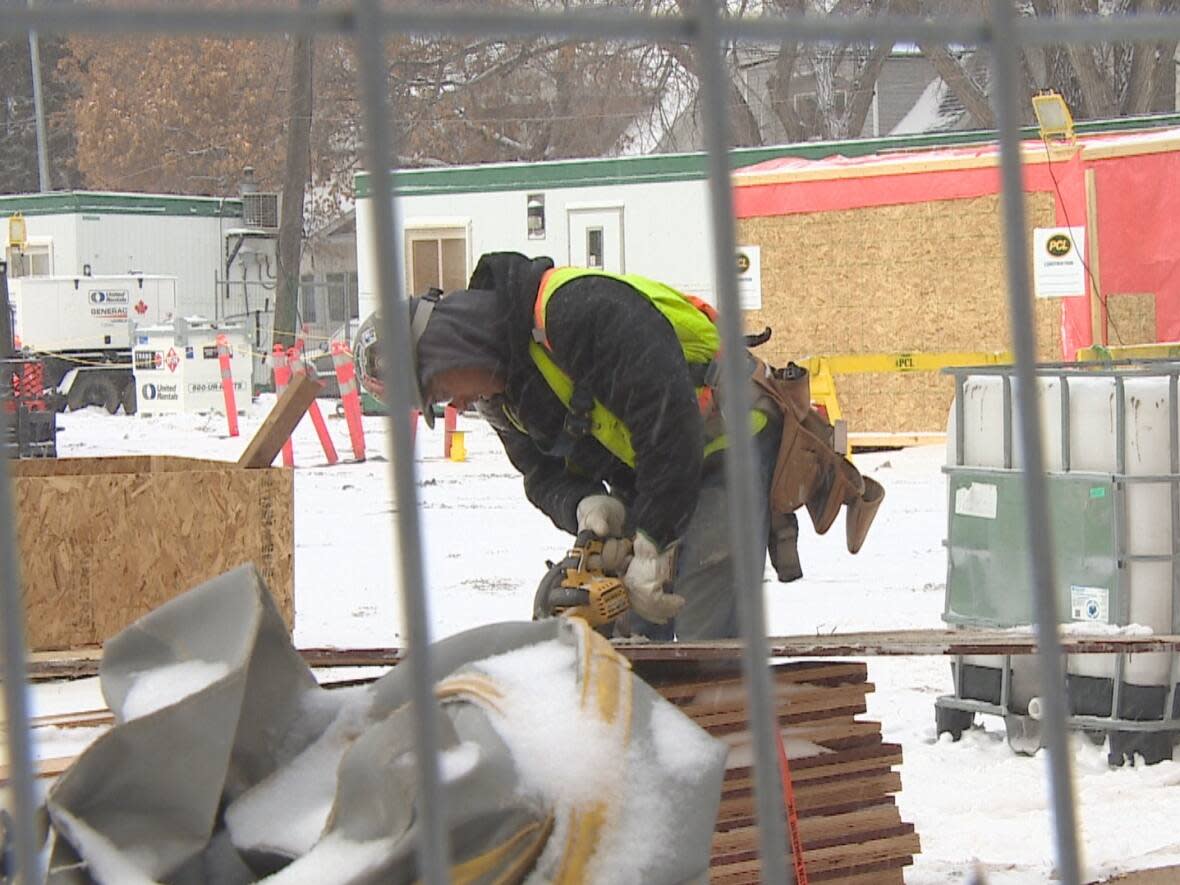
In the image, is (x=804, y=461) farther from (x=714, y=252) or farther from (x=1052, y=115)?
(x=1052, y=115)

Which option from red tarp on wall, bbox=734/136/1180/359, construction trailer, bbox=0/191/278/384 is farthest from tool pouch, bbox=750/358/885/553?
construction trailer, bbox=0/191/278/384

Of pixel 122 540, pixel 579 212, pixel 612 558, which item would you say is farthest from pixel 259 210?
pixel 612 558

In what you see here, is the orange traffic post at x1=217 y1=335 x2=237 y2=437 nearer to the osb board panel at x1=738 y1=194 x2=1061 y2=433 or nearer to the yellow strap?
the osb board panel at x1=738 y1=194 x2=1061 y2=433

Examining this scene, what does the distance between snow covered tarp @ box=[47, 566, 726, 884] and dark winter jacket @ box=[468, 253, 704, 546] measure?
146 centimetres

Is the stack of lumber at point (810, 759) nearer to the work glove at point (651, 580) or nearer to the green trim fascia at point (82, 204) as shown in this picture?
the work glove at point (651, 580)

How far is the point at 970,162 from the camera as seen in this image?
1619 cm

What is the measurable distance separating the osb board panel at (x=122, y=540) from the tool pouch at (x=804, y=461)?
3.02 m

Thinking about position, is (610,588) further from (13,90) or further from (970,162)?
(13,90)

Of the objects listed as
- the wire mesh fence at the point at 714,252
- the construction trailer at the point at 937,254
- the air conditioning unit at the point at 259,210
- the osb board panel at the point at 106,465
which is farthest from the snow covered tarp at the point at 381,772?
the air conditioning unit at the point at 259,210

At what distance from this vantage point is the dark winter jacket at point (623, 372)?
12.4ft

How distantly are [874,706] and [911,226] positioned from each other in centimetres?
1068

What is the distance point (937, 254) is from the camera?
16406 millimetres

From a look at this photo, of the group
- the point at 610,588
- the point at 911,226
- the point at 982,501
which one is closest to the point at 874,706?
the point at 982,501

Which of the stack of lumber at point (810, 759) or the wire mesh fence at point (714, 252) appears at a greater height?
the wire mesh fence at point (714, 252)
